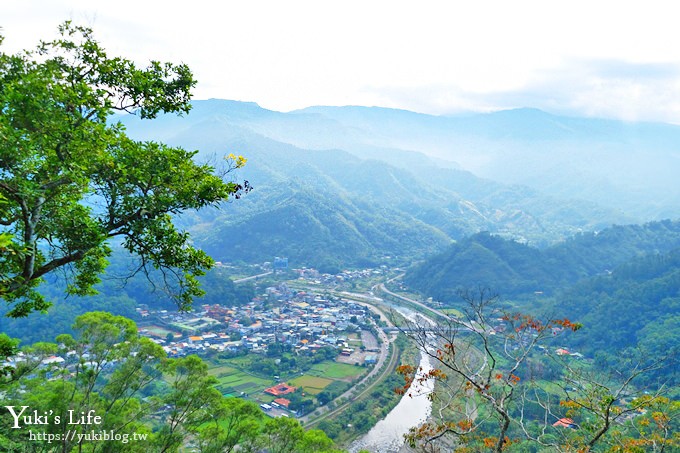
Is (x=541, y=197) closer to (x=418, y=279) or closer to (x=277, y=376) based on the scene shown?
(x=418, y=279)

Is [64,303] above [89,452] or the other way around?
the other way around

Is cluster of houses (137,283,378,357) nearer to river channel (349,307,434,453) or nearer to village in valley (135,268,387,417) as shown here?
village in valley (135,268,387,417)

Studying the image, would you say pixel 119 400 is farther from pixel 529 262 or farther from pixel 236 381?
pixel 529 262

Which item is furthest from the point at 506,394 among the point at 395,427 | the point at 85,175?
the point at 395,427

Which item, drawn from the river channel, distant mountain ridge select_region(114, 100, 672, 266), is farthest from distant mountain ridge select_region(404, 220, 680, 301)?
the river channel

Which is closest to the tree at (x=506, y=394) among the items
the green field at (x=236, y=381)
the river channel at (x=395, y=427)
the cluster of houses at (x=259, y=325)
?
the river channel at (x=395, y=427)

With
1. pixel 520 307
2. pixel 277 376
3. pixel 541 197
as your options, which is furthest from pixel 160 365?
pixel 541 197

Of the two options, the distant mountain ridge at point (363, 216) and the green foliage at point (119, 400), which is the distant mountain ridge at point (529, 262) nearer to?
the distant mountain ridge at point (363, 216)
